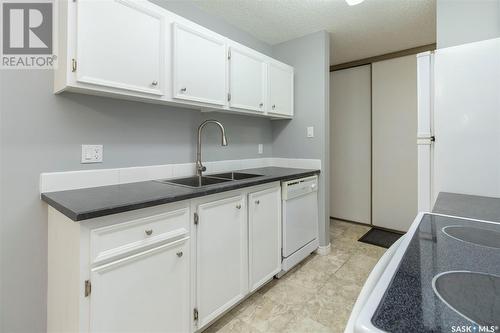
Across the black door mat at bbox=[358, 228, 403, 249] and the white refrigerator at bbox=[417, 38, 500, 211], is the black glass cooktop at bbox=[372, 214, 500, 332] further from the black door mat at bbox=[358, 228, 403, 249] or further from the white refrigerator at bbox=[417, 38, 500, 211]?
the black door mat at bbox=[358, 228, 403, 249]

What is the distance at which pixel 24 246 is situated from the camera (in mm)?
1323

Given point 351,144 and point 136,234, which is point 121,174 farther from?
point 351,144

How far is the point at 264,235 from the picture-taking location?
6.28 ft

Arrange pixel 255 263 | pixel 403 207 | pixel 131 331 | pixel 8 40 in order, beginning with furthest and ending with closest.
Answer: pixel 403 207 → pixel 255 263 → pixel 8 40 → pixel 131 331

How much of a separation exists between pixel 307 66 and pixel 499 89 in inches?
65.3

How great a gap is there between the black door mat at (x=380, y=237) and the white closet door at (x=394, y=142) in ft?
0.34

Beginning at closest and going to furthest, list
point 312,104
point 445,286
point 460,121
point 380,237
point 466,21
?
point 445,286, point 460,121, point 466,21, point 312,104, point 380,237

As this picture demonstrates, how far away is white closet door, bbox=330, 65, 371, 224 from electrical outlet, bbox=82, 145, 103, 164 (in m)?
3.10

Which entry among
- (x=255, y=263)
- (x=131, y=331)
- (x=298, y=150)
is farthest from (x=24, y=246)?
(x=298, y=150)

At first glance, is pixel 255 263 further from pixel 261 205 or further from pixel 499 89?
pixel 499 89

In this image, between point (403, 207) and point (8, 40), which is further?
point (403, 207)

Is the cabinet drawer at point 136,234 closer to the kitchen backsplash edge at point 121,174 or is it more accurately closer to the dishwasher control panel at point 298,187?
the kitchen backsplash edge at point 121,174

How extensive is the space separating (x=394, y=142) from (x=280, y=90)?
1749 mm

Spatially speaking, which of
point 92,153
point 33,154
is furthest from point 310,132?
point 33,154
